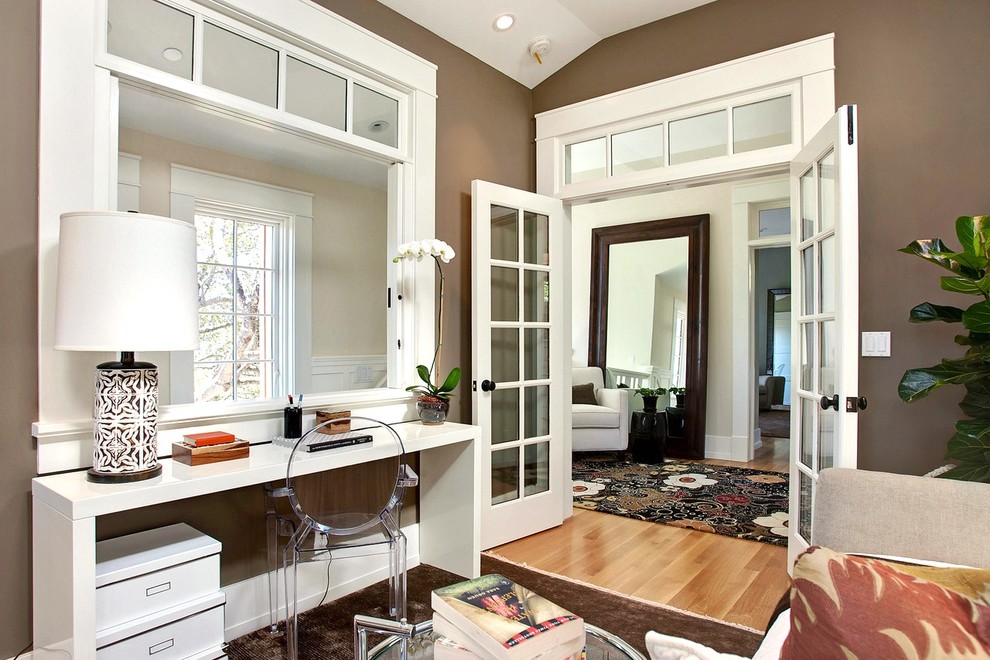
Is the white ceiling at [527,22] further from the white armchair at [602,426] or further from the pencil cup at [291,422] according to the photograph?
the white armchair at [602,426]

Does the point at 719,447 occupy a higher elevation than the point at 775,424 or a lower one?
higher

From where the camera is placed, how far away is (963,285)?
196 cm

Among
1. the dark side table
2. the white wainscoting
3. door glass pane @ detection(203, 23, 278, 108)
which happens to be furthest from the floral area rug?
door glass pane @ detection(203, 23, 278, 108)

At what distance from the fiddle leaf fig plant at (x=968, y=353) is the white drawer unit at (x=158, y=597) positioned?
2377mm

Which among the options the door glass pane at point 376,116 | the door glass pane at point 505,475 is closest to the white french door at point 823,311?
the door glass pane at point 505,475

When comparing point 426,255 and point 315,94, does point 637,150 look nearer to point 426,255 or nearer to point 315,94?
point 426,255

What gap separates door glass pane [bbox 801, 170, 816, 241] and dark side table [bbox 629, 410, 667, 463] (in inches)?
113

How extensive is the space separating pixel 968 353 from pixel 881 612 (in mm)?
1781

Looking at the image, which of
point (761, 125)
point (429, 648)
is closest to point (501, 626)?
point (429, 648)

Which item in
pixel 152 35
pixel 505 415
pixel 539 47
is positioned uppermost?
pixel 539 47

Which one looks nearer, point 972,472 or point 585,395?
point 972,472

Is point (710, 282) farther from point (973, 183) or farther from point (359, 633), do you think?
point (359, 633)

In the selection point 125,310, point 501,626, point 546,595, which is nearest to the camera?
point 501,626

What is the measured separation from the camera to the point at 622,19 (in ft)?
10.9
